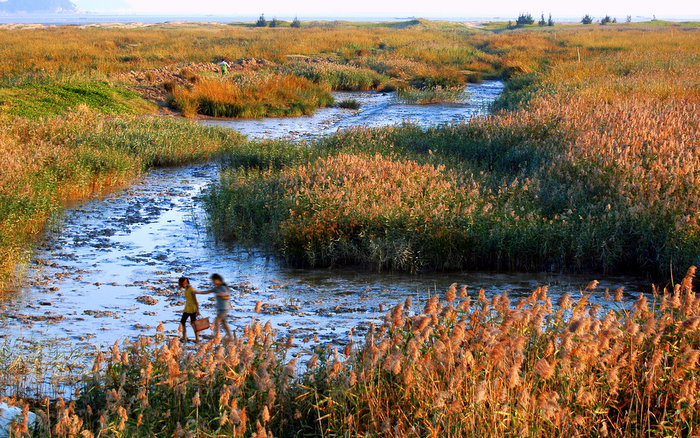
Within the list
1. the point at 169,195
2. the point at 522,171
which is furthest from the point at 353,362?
the point at 169,195

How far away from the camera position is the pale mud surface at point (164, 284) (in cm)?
657

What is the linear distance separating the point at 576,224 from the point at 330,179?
3.47 metres

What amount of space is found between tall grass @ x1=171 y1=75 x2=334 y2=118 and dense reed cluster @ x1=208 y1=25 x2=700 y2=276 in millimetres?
8936

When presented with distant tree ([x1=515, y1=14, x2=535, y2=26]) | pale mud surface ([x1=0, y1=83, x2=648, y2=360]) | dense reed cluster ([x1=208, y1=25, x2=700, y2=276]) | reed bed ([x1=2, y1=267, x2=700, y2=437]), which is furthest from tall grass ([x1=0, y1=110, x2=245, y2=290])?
distant tree ([x1=515, y1=14, x2=535, y2=26])

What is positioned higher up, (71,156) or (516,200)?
(71,156)

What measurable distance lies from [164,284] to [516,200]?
15.7ft

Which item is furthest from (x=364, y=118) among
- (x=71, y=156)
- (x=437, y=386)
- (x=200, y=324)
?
(x=437, y=386)

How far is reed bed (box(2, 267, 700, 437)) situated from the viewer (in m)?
3.65

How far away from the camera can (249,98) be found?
2331 cm

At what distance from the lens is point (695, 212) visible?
825 cm

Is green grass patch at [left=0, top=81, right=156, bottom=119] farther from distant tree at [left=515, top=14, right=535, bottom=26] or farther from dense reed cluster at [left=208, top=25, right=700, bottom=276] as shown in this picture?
distant tree at [left=515, top=14, right=535, bottom=26]

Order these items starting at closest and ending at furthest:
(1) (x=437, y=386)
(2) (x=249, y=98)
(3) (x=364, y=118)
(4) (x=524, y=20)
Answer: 1. (1) (x=437, y=386)
2. (3) (x=364, y=118)
3. (2) (x=249, y=98)
4. (4) (x=524, y=20)

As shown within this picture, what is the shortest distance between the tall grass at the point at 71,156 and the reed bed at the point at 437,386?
4.23 m

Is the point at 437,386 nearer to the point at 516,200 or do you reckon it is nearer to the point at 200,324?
the point at 200,324
